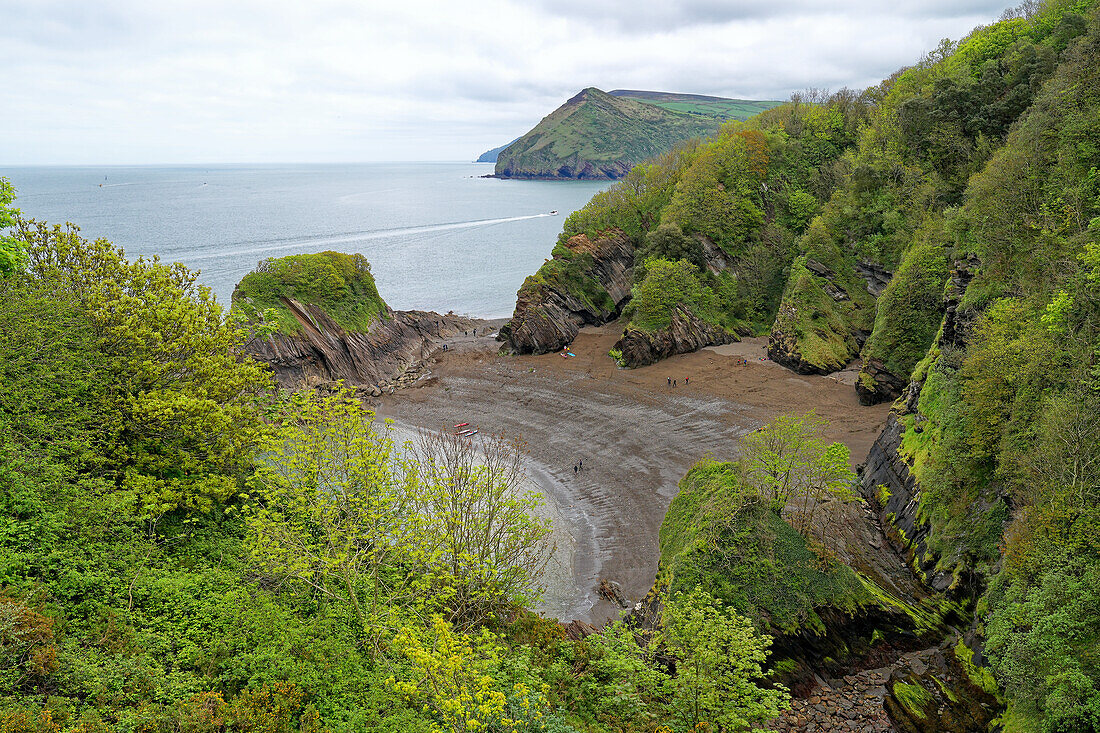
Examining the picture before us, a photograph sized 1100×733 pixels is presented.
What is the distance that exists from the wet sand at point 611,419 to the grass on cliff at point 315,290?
11.5m

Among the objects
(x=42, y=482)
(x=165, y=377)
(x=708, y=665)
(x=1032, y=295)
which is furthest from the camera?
(x=1032, y=295)

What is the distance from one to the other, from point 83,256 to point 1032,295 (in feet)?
143

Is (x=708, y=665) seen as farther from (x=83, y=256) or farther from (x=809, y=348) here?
(x=809, y=348)

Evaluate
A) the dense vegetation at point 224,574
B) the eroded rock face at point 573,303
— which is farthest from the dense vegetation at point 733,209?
the dense vegetation at point 224,574

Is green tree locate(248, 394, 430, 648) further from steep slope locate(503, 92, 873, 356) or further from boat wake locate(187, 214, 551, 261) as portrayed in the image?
boat wake locate(187, 214, 551, 261)

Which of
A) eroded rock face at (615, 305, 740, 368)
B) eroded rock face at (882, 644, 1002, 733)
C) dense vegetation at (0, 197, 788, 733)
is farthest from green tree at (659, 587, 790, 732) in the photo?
eroded rock face at (615, 305, 740, 368)

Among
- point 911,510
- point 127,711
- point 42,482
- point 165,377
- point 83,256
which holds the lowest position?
point 911,510

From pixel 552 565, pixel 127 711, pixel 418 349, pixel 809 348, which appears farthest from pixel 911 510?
pixel 418 349

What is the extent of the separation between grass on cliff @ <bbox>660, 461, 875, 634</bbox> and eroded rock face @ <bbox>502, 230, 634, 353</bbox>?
159 ft

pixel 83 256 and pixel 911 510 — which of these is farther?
pixel 911 510

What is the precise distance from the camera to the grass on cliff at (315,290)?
62.7 m

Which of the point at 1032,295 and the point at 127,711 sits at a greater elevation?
the point at 1032,295

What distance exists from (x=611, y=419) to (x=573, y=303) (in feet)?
95.5

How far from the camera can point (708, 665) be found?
1802 centimetres
